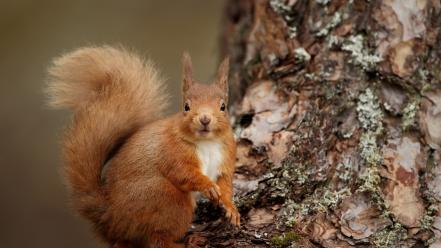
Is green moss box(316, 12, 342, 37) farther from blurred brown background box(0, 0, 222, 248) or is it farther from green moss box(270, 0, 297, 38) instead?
blurred brown background box(0, 0, 222, 248)

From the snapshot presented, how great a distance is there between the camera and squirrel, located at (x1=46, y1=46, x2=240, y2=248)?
3.13 metres

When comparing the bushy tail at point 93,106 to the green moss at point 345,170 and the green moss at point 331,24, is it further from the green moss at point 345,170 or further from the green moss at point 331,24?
the green moss at point 331,24

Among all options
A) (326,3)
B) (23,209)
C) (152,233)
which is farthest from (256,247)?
(23,209)

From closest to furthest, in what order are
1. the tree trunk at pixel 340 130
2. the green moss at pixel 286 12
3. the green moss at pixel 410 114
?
1. the tree trunk at pixel 340 130
2. the green moss at pixel 410 114
3. the green moss at pixel 286 12

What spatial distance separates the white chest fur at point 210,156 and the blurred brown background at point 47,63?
91.8 inches

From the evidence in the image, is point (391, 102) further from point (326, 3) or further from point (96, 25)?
point (96, 25)

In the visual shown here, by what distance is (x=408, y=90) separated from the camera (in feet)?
11.5

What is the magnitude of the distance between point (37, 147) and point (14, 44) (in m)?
1.01

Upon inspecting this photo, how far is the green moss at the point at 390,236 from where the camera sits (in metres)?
3.06

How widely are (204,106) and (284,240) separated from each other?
0.63m

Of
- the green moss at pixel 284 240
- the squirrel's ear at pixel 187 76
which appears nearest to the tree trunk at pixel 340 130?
the green moss at pixel 284 240

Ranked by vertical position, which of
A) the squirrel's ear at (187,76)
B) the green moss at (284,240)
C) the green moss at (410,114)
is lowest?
the green moss at (284,240)

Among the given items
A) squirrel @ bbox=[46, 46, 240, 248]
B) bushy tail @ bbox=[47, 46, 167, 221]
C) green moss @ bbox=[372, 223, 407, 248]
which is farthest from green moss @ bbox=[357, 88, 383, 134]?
bushy tail @ bbox=[47, 46, 167, 221]

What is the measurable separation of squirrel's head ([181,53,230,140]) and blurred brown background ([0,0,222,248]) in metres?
2.23
